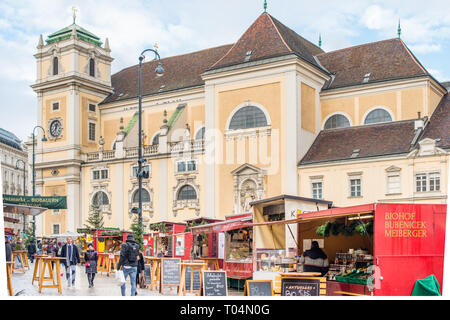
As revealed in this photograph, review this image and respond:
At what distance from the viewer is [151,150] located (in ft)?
158

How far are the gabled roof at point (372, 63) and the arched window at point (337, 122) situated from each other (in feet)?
6.69

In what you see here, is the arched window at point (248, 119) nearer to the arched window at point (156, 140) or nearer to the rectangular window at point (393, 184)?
the rectangular window at point (393, 184)

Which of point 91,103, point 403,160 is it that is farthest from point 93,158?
point 403,160

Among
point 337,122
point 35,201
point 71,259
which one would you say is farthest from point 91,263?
point 337,122

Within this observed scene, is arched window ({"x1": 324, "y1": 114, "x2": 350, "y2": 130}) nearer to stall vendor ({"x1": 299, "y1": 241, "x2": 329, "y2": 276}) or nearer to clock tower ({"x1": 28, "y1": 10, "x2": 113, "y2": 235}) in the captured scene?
clock tower ({"x1": 28, "y1": 10, "x2": 113, "y2": 235})

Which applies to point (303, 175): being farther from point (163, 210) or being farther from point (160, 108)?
point (160, 108)

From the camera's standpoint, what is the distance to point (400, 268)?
12.5 meters

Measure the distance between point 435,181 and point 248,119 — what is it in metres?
12.7

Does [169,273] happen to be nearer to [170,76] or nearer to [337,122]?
[337,122]

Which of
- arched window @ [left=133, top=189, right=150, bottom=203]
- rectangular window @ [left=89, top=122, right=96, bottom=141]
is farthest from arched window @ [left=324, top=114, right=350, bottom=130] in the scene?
rectangular window @ [left=89, top=122, right=96, bottom=141]

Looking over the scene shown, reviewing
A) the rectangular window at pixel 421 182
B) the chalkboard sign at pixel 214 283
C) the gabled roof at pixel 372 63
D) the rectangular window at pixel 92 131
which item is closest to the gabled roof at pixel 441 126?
the rectangular window at pixel 421 182

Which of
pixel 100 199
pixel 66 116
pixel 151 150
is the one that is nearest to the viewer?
pixel 151 150

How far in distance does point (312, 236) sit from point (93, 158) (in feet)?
117

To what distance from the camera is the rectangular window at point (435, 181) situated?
33.6 m
